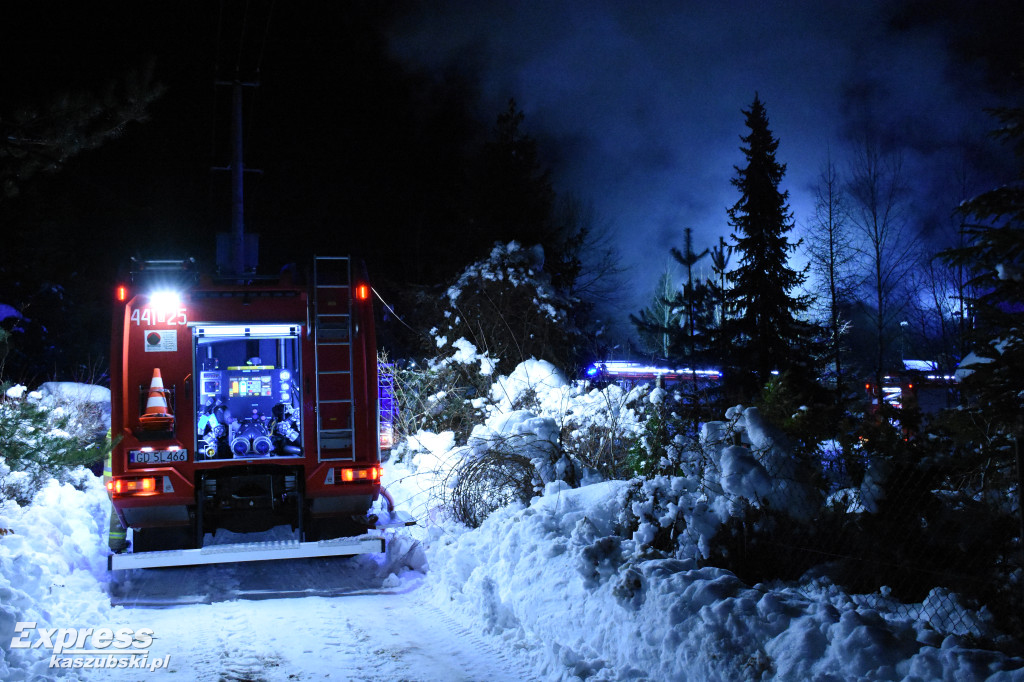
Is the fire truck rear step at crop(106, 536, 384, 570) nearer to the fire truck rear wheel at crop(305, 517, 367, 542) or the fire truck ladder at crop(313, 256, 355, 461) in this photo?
the fire truck rear wheel at crop(305, 517, 367, 542)

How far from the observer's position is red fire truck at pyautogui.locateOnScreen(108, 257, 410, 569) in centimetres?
834

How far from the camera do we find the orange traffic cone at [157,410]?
27.1 ft

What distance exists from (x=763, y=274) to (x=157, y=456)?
2380cm

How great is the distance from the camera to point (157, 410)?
833 centimetres

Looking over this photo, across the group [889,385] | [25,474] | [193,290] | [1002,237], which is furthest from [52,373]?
[889,385]

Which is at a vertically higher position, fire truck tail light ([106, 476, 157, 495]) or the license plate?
the license plate

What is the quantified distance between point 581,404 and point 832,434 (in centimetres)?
542

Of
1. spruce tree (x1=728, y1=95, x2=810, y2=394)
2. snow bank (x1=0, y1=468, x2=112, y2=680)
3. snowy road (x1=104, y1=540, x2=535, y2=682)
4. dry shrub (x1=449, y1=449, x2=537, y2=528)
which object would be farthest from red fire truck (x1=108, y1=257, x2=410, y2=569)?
spruce tree (x1=728, y1=95, x2=810, y2=394)

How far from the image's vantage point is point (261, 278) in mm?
9117

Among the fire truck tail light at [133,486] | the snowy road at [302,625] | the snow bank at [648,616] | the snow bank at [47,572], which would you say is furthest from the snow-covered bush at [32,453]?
the snow bank at [648,616]

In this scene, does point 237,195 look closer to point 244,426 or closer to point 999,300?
point 244,426

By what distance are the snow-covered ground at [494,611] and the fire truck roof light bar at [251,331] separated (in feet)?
8.22

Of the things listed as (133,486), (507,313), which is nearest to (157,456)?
(133,486)

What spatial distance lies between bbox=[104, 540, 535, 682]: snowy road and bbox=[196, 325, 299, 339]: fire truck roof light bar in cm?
252
